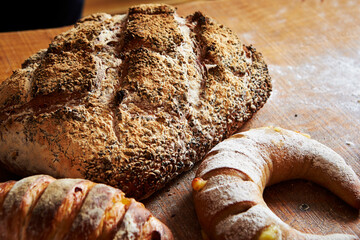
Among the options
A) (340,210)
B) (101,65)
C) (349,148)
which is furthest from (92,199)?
(349,148)

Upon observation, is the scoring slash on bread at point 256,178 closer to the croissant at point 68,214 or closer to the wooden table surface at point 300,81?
the wooden table surface at point 300,81

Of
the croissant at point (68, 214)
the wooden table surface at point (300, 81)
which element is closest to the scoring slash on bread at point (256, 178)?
the wooden table surface at point (300, 81)

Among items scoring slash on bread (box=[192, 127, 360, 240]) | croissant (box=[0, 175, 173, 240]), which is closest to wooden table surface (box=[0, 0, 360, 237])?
scoring slash on bread (box=[192, 127, 360, 240])

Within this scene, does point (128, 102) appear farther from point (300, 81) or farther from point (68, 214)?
point (300, 81)

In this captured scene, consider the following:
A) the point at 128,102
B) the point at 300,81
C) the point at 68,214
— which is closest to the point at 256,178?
the point at 128,102

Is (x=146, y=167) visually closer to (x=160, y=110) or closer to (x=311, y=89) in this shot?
(x=160, y=110)
